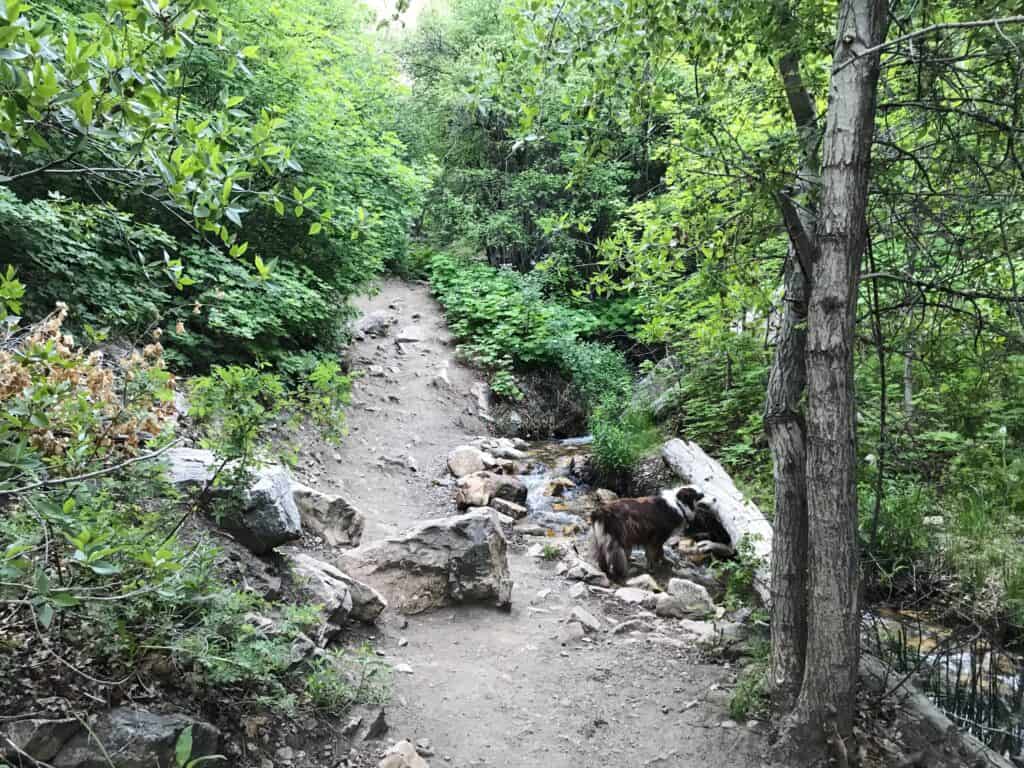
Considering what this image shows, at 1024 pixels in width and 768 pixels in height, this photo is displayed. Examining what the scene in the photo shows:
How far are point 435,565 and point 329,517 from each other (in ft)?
4.09

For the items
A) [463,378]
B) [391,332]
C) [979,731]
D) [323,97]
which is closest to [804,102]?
[979,731]

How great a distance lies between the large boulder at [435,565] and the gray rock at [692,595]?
161 cm

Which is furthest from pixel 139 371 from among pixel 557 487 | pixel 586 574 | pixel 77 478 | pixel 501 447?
pixel 501 447

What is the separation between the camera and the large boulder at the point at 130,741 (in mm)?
2459

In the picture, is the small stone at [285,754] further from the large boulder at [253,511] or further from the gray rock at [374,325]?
the gray rock at [374,325]

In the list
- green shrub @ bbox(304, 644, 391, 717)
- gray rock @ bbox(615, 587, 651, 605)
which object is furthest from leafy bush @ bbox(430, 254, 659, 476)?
green shrub @ bbox(304, 644, 391, 717)

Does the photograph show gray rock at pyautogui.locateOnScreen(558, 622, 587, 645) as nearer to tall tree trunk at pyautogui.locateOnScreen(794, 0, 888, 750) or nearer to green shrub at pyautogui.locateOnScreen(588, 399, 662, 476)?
tall tree trunk at pyautogui.locateOnScreen(794, 0, 888, 750)

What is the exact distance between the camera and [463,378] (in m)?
13.9

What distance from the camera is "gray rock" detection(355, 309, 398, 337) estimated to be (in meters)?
14.3

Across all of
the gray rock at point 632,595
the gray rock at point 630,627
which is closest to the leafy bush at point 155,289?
the gray rock at point 630,627

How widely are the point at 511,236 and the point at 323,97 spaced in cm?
906

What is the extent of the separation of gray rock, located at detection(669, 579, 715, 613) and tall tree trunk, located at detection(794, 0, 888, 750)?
2.51 meters

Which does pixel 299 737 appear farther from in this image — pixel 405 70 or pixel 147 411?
pixel 405 70

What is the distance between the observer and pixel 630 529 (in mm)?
6723
